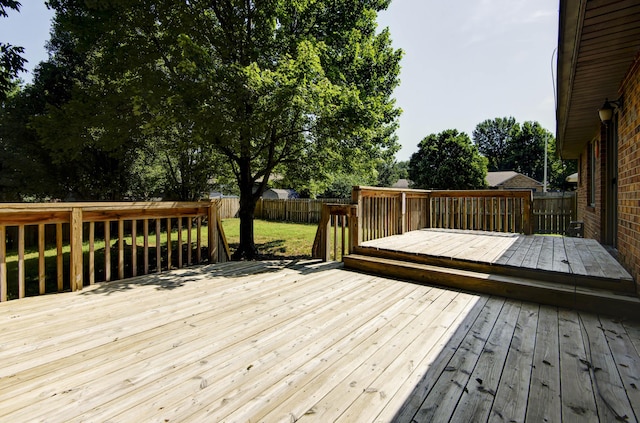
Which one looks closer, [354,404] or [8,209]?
[354,404]

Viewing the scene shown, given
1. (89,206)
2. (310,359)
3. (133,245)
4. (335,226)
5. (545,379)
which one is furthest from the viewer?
(335,226)

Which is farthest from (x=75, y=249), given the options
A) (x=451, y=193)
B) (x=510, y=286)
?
(x=451, y=193)

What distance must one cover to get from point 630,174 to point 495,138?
54056mm

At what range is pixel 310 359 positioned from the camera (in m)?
2.10

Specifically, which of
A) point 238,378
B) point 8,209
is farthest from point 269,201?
point 238,378

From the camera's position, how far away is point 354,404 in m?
1.62

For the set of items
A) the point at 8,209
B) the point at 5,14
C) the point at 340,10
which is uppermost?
the point at 340,10

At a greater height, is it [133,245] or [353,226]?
[353,226]

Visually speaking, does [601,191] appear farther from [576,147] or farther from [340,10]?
[340,10]

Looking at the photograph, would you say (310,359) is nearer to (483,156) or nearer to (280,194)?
(483,156)

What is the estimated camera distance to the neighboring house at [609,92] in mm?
2535

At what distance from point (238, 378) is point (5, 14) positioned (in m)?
9.03

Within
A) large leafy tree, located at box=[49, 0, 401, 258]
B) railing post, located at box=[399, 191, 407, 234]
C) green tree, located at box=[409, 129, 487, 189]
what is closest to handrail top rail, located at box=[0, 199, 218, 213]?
large leafy tree, located at box=[49, 0, 401, 258]

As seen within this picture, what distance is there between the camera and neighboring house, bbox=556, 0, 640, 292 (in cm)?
254
